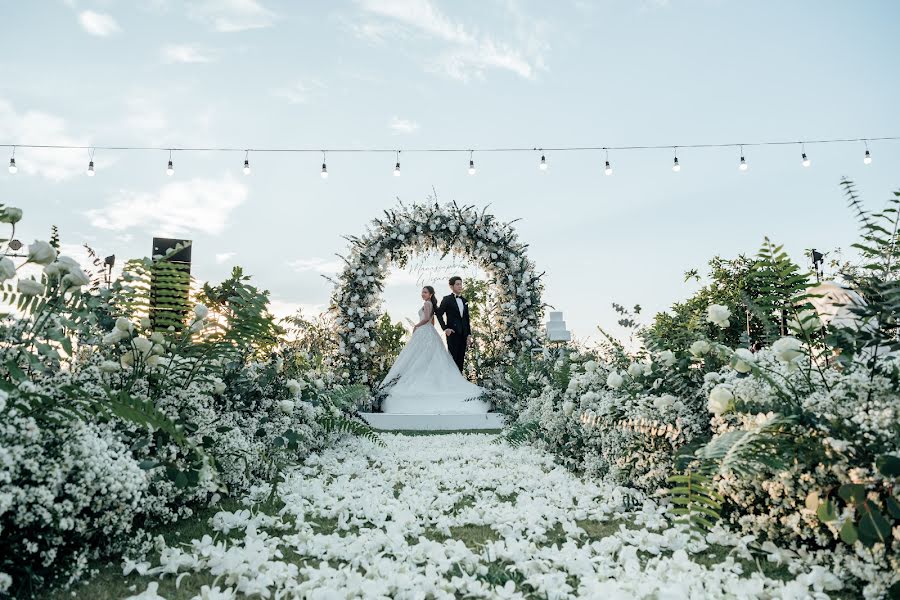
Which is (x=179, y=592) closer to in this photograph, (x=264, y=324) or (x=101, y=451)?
(x=101, y=451)

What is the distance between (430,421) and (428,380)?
3.61 ft

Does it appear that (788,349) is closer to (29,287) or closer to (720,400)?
(720,400)

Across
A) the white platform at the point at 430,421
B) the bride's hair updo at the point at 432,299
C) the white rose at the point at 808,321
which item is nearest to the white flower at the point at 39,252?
the white rose at the point at 808,321

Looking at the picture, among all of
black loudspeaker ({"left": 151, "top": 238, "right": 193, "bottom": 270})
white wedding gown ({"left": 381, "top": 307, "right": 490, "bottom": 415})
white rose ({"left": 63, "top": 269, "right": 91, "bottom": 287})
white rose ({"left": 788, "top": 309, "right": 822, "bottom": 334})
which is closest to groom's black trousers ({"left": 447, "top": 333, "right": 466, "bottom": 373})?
white wedding gown ({"left": 381, "top": 307, "right": 490, "bottom": 415})

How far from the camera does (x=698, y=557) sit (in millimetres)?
2438

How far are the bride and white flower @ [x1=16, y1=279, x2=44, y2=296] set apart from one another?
7.54 m

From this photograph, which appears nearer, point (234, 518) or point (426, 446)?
point (234, 518)

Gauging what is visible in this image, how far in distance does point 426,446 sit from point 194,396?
377cm

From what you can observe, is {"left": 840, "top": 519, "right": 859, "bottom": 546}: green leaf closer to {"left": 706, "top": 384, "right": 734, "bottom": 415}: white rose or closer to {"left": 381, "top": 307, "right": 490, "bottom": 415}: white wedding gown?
{"left": 706, "top": 384, "right": 734, "bottom": 415}: white rose

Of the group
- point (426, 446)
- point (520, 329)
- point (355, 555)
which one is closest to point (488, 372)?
point (520, 329)

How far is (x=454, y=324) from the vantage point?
11.2 metres

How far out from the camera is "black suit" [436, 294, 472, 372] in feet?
36.6

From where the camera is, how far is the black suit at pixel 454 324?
440 inches

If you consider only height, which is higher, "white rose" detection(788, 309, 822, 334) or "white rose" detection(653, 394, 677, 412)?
"white rose" detection(788, 309, 822, 334)
